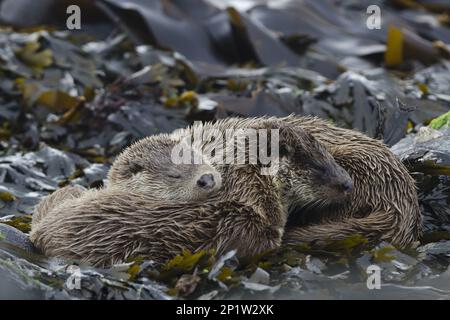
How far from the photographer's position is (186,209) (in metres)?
4.27

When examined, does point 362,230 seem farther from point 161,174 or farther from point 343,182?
point 161,174

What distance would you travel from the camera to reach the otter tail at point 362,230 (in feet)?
14.2

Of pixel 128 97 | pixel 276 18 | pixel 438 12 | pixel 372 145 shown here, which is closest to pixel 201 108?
pixel 128 97

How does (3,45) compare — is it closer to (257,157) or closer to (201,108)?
(201,108)

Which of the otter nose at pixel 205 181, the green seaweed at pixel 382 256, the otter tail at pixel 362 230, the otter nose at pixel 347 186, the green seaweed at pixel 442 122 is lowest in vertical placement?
the green seaweed at pixel 382 256

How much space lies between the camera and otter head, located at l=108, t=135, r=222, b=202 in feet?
14.2

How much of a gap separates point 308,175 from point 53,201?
1.45m

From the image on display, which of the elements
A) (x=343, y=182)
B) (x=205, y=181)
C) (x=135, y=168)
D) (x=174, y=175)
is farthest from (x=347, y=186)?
(x=135, y=168)

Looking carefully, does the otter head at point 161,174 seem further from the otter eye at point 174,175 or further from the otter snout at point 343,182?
the otter snout at point 343,182

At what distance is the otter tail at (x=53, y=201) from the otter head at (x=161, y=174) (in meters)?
0.22

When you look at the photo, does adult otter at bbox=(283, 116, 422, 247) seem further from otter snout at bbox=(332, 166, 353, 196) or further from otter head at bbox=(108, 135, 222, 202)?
otter head at bbox=(108, 135, 222, 202)

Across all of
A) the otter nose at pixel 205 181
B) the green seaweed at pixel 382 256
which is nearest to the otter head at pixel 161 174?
the otter nose at pixel 205 181

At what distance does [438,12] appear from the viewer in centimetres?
992

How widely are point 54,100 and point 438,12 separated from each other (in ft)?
16.1
